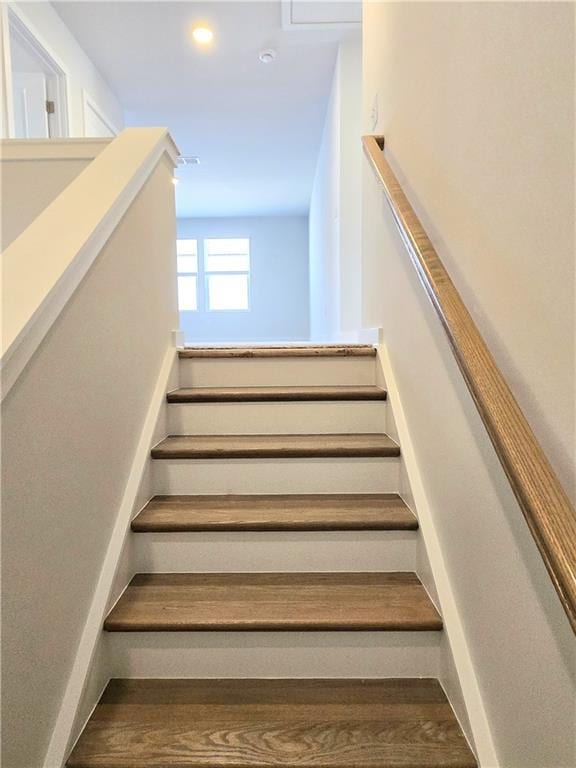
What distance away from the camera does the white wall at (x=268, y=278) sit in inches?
348

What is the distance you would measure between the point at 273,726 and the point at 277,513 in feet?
1.85

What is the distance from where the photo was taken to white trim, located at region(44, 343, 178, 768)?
1.04 meters

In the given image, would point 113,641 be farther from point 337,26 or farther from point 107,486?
point 337,26

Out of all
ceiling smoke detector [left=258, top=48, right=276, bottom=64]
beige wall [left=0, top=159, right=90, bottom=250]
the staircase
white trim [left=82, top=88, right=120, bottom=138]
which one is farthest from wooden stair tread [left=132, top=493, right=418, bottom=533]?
ceiling smoke detector [left=258, top=48, right=276, bottom=64]

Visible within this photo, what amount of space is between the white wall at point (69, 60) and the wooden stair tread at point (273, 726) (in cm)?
299

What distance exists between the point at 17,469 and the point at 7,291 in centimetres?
37

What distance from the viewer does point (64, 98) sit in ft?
10.9

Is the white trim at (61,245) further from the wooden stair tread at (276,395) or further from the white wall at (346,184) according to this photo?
the white wall at (346,184)

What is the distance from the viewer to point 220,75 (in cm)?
402

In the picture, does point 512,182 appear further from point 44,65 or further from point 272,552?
point 44,65

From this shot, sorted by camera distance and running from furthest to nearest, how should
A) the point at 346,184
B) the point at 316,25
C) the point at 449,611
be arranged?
the point at 346,184 < the point at 316,25 < the point at 449,611

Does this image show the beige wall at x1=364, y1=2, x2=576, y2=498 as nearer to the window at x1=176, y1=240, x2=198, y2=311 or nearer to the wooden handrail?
the wooden handrail

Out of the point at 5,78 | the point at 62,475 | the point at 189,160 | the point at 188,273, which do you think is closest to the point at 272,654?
the point at 62,475

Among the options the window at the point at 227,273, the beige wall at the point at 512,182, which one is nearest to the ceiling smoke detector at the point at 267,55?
the beige wall at the point at 512,182
